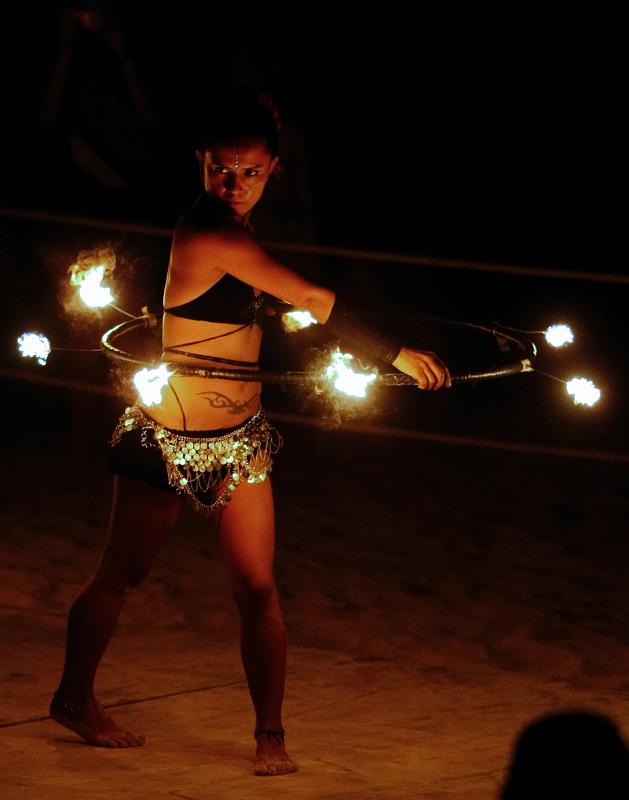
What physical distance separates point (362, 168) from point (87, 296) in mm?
13620

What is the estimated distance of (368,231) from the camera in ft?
54.3

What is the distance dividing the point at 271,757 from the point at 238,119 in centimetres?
189

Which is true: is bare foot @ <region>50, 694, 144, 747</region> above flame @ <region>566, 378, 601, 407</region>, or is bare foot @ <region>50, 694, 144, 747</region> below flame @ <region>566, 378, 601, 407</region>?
below

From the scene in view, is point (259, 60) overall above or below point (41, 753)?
above

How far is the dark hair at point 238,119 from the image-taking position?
374cm

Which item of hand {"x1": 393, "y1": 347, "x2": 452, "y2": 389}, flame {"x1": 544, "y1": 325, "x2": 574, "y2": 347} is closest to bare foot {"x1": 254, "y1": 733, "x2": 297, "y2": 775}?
hand {"x1": 393, "y1": 347, "x2": 452, "y2": 389}

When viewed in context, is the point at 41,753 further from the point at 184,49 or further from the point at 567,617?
the point at 184,49

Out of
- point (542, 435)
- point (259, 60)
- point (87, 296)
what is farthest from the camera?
point (259, 60)

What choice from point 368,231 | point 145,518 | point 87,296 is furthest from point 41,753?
point 368,231

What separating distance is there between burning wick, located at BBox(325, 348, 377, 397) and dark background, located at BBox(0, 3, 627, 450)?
6182mm

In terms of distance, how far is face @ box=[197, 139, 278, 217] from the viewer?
3.74 meters

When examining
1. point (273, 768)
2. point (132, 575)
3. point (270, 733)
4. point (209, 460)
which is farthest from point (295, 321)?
Answer: point (273, 768)

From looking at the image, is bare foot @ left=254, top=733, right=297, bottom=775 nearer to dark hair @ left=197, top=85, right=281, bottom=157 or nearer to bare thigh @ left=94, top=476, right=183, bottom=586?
bare thigh @ left=94, top=476, right=183, bottom=586

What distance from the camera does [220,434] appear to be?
12.8ft
